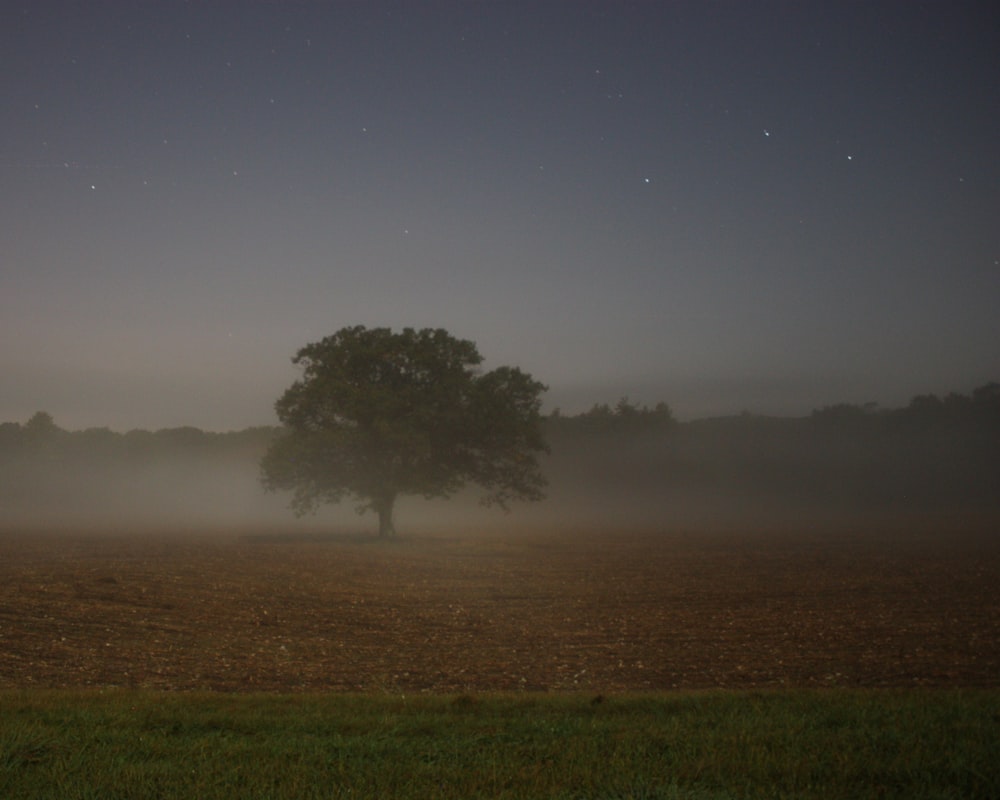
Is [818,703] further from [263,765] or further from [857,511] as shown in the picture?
[857,511]

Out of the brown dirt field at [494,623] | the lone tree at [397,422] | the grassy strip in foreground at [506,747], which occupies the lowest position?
the brown dirt field at [494,623]

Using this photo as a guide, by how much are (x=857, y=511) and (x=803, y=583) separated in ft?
220

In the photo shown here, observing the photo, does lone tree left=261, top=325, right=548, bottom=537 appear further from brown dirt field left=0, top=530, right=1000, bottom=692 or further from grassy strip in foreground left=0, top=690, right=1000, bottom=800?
grassy strip in foreground left=0, top=690, right=1000, bottom=800

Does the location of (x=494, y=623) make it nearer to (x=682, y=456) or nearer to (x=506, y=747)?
(x=506, y=747)

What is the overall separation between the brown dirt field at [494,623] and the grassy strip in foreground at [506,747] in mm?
2058

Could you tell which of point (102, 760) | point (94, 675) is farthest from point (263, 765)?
point (94, 675)

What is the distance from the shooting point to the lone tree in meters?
40.2

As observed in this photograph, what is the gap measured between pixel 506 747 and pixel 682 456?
12698 centimetres

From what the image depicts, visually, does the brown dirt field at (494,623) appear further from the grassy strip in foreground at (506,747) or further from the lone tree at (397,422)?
the lone tree at (397,422)

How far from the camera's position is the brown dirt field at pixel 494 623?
10.4 meters

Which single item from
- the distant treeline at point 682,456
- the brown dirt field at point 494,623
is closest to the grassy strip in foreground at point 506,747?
the brown dirt field at point 494,623

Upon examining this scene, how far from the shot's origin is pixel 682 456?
129250 millimetres

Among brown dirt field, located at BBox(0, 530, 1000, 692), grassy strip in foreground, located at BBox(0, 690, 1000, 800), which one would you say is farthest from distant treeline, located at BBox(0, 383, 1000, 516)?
grassy strip in foreground, located at BBox(0, 690, 1000, 800)

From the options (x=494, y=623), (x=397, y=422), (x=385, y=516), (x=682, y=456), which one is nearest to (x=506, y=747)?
(x=494, y=623)
